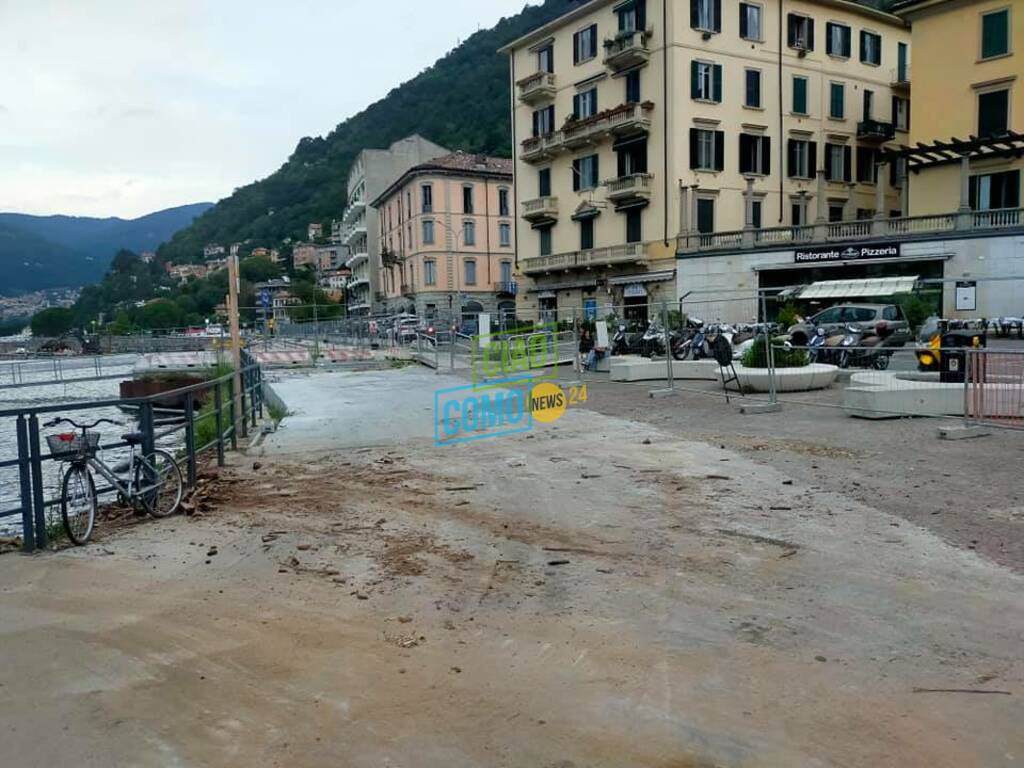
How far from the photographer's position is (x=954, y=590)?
15.9 feet

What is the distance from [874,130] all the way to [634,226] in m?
15.7

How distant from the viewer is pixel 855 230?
3631 cm

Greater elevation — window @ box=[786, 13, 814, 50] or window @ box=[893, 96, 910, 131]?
window @ box=[786, 13, 814, 50]

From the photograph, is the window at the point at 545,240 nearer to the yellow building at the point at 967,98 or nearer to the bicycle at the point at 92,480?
the yellow building at the point at 967,98

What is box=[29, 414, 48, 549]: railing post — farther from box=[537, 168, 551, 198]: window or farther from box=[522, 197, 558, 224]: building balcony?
box=[537, 168, 551, 198]: window

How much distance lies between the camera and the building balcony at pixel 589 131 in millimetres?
42219

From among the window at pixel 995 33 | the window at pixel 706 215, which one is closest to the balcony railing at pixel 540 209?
the window at pixel 706 215

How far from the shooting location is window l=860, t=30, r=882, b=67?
152ft

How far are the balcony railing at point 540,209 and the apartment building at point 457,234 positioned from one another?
42.3 ft

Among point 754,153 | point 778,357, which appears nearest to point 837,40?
point 754,153

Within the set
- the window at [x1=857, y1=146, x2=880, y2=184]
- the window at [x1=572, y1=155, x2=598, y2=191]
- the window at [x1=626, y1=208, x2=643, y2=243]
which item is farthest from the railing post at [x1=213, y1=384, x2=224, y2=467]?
the window at [x1=857, y1=146, x2=880, y2=184]

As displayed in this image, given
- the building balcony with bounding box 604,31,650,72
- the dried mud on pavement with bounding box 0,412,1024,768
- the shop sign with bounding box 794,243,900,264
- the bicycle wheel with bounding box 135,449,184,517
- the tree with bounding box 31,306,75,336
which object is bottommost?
the dried mud on pavement with bounding box 0,412,1024,768

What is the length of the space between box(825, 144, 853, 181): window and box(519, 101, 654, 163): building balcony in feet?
37.7

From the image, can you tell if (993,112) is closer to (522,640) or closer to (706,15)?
(706,15)
